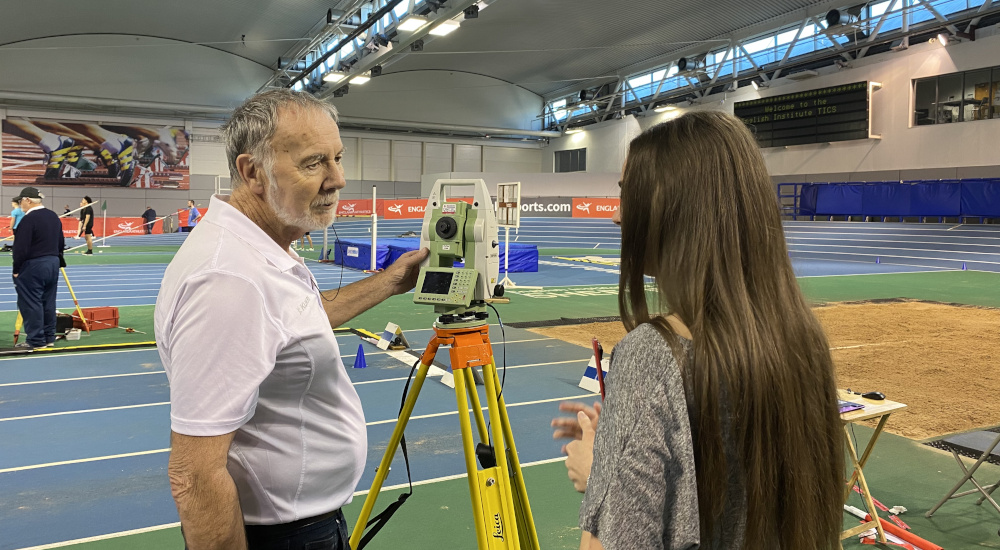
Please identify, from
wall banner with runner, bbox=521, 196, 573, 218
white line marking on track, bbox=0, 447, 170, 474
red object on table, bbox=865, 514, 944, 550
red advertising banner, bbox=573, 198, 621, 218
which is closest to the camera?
red object on table, bbox=865, 514, 944, 550

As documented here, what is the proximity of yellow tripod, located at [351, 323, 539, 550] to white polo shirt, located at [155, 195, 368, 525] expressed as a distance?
2.47 ft

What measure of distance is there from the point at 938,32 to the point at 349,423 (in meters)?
24.6

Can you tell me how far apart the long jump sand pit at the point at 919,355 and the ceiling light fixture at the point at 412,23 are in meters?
11.1

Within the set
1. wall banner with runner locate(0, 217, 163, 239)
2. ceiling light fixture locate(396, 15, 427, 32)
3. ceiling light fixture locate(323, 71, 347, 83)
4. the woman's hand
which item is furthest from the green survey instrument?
wall banner with runner locate(0, 217, 163, 239)

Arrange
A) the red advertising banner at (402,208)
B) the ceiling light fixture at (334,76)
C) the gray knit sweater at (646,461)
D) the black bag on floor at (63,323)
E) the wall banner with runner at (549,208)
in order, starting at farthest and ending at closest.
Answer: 1. the wall banner with runner at (549,208)
2. the red advertising banner at (402,208)
3. the ceiling light fixture at (334,76)
4. the black bag on floor at (63,323)
5. the gray knit sweater at (646,461)

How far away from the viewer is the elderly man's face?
5.33 feet

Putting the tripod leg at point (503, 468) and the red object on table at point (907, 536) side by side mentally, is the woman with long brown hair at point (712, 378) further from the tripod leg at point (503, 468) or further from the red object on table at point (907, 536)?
the red object on table at point (907, 536)

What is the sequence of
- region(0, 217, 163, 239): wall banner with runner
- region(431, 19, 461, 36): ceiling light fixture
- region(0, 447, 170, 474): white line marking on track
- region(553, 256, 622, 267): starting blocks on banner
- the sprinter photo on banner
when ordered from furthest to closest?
the sprinter photo on banner, region(0, 217, 163, 239): wall banner with runner, region(553, 256, 622, 267): starting blocks on banner, region(431, 19, 461, 36): ceiling light fixture, region(0, 447, 170, 474): white line marking on track

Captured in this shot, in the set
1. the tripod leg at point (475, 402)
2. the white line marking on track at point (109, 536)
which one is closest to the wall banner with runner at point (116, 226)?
the white line marking on track at point (109, 536)

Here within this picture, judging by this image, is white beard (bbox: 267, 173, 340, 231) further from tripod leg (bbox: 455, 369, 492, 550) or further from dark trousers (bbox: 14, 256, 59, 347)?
dark trousers (bbox: 14, 256, 59, 347)

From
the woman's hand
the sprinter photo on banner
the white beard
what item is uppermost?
the sprinter photo on banner

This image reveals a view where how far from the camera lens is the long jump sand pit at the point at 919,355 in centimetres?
533

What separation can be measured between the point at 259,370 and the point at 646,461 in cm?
76

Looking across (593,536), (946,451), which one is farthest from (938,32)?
(593,536)
